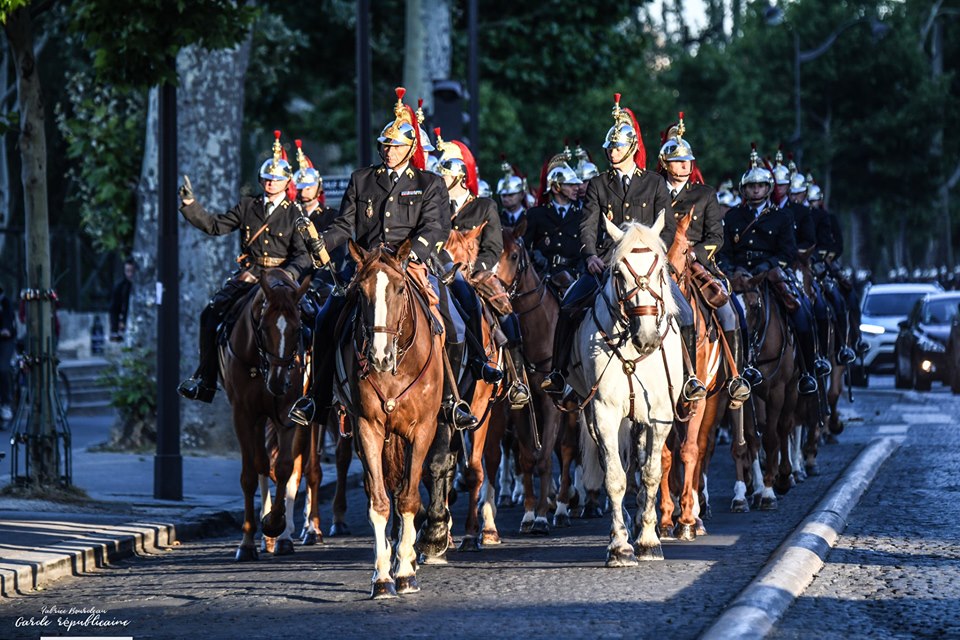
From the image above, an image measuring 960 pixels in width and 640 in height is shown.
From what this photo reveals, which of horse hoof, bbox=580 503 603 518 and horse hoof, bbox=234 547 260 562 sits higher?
horse hoof, bbox=580 503 603 518

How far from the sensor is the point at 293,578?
39.2ft

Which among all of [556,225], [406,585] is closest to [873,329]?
[556,225]

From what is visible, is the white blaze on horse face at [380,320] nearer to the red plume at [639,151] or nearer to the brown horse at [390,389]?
the brown horse at [390,389]

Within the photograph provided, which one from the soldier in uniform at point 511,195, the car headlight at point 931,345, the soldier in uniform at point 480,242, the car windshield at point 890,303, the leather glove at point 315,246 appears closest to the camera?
the leather glove at point 315,246

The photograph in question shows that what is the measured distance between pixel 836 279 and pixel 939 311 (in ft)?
42.3

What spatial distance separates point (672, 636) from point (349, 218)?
172 inches

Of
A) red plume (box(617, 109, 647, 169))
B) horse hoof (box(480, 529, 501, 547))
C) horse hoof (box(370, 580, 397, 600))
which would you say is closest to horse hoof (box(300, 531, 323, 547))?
horse hoof (box(480, 529, 501, 547))

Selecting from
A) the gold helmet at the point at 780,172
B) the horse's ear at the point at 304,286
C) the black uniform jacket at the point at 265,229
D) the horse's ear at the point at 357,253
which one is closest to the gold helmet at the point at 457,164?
the black uniform jacket at the point at 265,229

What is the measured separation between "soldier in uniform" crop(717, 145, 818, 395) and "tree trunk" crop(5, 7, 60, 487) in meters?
6.07

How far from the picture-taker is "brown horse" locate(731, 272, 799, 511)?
636 inches

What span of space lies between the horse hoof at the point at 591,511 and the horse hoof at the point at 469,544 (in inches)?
93.7

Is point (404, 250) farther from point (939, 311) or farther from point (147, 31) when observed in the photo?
point (939, 311)

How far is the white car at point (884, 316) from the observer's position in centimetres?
3747

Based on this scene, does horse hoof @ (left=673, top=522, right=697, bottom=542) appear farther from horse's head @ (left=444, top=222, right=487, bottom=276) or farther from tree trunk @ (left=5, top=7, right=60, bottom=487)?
tree trunk @ (left=5, top=7, right=60, bottom=487)
